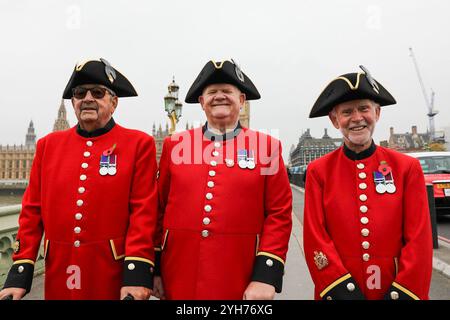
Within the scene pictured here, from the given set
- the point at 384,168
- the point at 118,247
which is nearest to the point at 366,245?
the point at 384,168

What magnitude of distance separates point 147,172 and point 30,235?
0.96 metres

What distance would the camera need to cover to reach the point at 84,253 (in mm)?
2188

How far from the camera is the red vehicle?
27.1 feet

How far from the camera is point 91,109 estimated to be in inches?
93.3

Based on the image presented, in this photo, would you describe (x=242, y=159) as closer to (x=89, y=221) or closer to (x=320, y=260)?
(x=320, y=260)

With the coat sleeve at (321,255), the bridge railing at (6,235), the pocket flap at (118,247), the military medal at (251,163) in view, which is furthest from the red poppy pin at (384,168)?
the bridge railing at (6,235)

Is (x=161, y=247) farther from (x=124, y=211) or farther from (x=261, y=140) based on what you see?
(x=261, y=140)

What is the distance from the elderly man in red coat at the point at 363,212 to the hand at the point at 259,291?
1.07 ft

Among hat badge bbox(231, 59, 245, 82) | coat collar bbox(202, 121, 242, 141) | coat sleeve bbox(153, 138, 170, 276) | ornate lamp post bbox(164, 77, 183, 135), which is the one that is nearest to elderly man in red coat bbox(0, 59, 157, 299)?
coat sleeve bbox(153, 138, 170, 276)
